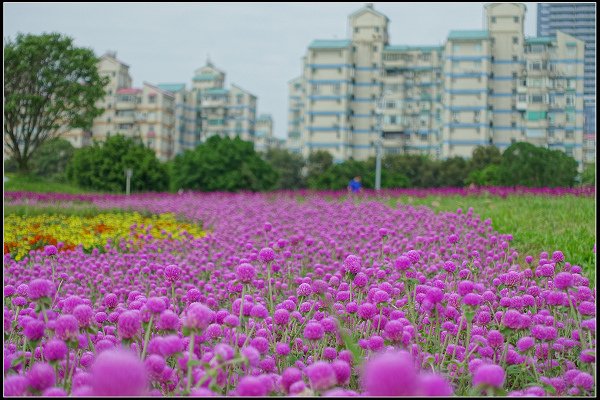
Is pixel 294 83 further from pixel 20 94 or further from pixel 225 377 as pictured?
pixel 225 377

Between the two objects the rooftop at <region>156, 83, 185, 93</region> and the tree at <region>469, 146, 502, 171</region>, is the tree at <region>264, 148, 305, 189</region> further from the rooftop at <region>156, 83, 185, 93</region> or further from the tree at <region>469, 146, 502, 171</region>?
the rooftop at <region>156, 83, 185, 93</region>

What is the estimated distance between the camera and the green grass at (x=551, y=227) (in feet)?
21.5

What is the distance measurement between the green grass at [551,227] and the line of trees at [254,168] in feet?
30.7

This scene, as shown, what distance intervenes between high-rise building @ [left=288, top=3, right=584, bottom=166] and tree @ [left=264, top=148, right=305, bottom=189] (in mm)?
11602

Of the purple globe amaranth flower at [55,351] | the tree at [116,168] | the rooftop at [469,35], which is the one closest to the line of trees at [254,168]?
the tree at [116,168]

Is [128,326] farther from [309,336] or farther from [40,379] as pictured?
[309,336]

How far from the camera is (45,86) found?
3484 cm

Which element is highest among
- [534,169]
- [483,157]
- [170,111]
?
[170,111]

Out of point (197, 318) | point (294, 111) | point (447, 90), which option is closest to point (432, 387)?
point (197, 318)

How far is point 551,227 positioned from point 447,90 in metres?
64.5

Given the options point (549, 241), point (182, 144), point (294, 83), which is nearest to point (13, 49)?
point (549, 241)

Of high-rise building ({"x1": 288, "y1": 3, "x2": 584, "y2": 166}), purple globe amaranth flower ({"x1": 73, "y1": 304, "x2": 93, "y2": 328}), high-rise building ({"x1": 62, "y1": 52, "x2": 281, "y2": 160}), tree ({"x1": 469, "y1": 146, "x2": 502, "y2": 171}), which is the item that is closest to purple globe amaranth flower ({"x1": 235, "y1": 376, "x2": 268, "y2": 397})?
purple globe amaranth flower ({"x1": 73, "y1": 304, "x2": 93, "y2": 328})

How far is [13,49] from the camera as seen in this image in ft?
106

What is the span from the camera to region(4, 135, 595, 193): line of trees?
21531 millimetres
